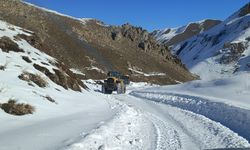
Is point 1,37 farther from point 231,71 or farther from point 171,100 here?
point 231,71

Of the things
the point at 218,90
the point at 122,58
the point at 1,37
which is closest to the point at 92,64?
the point at 122,58

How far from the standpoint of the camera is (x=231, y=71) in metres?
160

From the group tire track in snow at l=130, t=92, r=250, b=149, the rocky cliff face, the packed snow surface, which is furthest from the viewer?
the rocky cliff face

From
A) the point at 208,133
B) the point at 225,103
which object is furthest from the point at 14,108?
the point at 225,103

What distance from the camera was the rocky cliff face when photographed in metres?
77.1

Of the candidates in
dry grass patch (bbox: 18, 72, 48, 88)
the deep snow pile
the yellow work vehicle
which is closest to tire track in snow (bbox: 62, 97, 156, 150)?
the deep snow pile

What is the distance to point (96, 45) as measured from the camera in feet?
318

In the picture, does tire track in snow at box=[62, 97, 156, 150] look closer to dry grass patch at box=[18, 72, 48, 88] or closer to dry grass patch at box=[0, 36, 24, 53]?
dry grass patch at box=[18, 72, 48, 88]

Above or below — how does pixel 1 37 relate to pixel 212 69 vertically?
below

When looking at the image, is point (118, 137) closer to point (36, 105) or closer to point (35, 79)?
point (36, 105)

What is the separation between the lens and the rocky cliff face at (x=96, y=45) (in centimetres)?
7712

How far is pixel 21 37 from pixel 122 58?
63591 mm

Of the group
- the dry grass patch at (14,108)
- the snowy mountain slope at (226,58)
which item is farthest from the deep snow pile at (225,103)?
the snowy mountain slope at (226,58)

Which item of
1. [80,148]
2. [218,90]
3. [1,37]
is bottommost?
[80,148]
